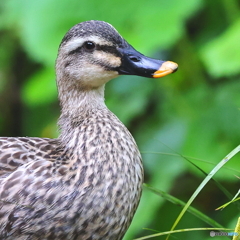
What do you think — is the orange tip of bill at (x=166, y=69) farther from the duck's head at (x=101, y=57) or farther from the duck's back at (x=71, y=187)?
the duck's back at (x=71, y=187)

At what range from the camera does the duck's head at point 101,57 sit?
2.61 m

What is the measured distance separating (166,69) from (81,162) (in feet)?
1.60

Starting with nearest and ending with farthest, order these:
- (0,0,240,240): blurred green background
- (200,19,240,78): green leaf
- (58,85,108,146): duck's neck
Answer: (58,85,108,146): duck's neck
(200,19,240,78): green leaf
(0,0,240,240): blurred green background

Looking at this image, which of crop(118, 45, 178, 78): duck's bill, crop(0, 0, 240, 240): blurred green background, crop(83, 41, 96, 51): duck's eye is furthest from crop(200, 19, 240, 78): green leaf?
crop(83, 41, 96, 51): duck's eye

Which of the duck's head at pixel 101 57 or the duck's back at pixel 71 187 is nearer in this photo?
the duck's back at pixel 71 187

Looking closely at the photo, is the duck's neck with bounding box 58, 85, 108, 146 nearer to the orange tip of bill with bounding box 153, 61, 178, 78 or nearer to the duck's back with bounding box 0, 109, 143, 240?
the duck's back with bounding box 0, 109, 143, 240

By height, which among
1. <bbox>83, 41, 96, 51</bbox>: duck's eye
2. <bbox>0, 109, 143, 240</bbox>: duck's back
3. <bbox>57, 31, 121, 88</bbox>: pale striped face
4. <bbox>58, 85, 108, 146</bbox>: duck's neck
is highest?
<bbox>83, 41, 96, 51</bbox>: duck's eye

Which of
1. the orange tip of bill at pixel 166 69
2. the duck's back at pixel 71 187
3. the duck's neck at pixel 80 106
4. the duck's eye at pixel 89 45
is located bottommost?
the duck's back at pixel 71 187

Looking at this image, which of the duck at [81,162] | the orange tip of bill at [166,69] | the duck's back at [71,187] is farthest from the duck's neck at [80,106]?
the orange tip of bill at [166,69]

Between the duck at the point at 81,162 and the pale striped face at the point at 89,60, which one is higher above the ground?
the pale striped face at the point at 89,60

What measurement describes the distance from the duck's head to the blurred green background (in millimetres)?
725

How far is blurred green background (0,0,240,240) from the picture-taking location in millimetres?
3404

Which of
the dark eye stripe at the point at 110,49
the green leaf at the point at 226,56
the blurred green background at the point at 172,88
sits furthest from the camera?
the blurred green background at the point at 172,88

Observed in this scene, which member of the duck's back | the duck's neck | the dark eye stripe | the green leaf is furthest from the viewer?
the green leaf
